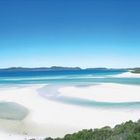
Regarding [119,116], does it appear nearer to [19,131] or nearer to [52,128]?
[52,128]

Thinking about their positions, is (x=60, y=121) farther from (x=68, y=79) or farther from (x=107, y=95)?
(x=68, y=79)

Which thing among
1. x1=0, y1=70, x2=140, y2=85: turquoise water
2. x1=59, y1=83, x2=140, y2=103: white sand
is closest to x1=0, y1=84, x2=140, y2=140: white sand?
x1=59, y1=83, x2=140, y2=103: white sand

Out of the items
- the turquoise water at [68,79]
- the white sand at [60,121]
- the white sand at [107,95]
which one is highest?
the turquoise water at [68,79]

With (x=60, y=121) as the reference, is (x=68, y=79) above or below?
above

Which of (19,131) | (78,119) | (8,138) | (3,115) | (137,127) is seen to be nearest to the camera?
(137,127)

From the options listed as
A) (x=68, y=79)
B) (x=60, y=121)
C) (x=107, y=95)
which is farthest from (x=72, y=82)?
(x=60, y=121)

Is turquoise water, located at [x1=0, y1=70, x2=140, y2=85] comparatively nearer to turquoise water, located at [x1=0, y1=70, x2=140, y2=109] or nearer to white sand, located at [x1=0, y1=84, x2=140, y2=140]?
turquoise water, located at [x1=0, y1=70, x2=140, y2=109]

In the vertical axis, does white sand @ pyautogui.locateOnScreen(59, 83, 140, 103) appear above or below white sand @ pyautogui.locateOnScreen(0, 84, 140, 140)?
above

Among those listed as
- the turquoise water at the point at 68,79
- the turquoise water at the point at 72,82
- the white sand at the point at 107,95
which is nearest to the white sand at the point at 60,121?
the turquoise water at the point at 72,82

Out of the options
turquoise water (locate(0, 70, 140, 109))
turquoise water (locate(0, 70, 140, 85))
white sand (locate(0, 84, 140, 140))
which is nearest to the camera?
white sand (locate(0, 84, 140, 140))

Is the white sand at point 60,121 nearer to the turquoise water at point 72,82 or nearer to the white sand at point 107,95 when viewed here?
the turquoise water at point 72,82

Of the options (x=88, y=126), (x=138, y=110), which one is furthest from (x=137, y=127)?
(x=138, y=110)
